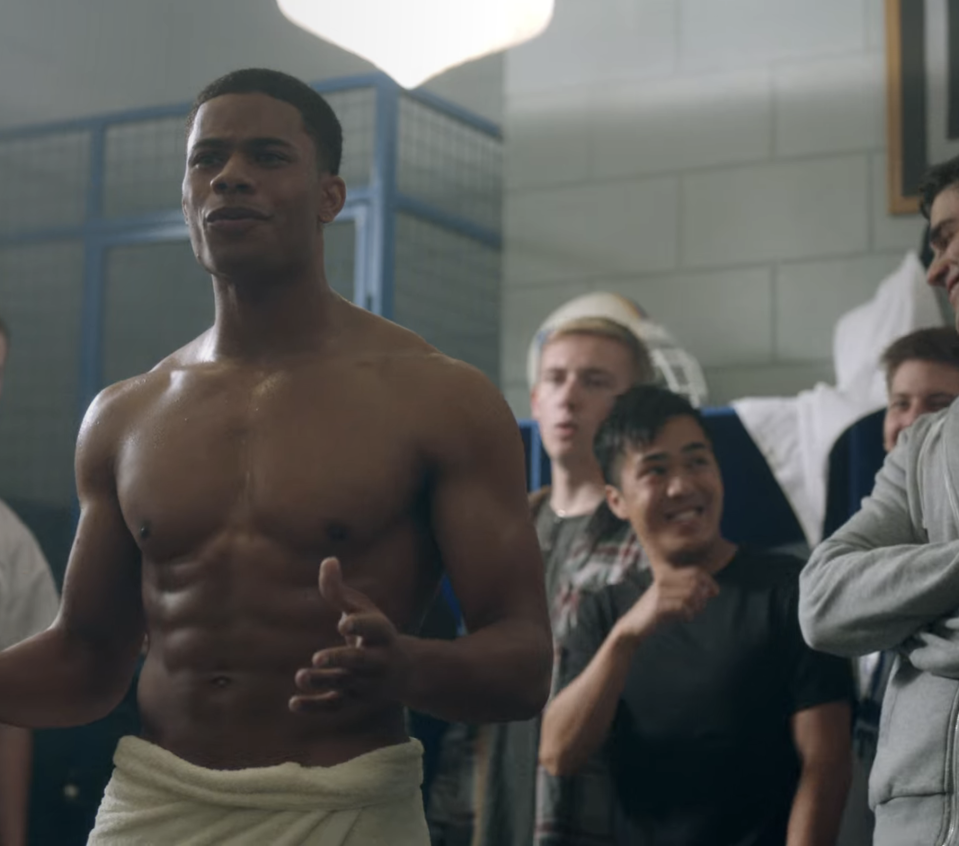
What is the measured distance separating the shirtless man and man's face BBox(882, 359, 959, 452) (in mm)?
895

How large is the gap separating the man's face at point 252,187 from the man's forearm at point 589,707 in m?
0.83

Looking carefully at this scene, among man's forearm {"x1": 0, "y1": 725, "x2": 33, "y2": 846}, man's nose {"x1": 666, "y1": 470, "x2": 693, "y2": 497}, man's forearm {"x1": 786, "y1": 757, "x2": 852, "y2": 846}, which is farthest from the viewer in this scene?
man's forearm {"x1": 0, "y1": 725, "x2": 33, "y2": 846}

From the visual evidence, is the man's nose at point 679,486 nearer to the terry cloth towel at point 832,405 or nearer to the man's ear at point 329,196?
the terry cloth towel at point 832,405

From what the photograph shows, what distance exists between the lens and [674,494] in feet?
6.97

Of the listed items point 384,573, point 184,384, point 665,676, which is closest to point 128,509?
point 184,384

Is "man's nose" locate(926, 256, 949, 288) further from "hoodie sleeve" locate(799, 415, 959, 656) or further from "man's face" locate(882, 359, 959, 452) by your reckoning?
"man's face" locate(882, 359, 959, 452)

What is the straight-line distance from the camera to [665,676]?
199cm

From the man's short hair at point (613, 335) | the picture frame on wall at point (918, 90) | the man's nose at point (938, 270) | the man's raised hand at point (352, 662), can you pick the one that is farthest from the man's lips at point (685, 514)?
the picture frame on wall at point (918, 90)

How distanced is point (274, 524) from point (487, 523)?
163 millimetres

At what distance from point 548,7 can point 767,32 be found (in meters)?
0.58

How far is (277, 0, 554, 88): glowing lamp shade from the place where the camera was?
10.1ft

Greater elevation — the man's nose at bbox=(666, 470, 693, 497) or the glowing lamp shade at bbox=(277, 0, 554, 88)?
the glowing lamp shade at bbox=(277, 0, 554, 88)

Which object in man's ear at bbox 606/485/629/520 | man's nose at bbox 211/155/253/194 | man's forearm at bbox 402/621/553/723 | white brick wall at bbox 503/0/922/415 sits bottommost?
man's forearm at bbox 402/621/553/723

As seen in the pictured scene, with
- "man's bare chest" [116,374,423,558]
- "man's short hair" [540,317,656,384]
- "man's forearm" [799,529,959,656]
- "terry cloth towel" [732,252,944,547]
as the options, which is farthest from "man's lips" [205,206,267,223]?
"terry cloth towel" [732,252,944,547]
